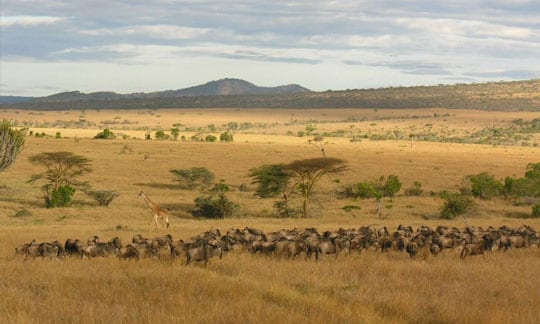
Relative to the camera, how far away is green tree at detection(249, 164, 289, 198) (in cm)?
4100

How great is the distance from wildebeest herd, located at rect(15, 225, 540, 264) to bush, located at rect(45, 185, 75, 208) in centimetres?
1861

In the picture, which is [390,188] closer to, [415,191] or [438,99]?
[415,191]

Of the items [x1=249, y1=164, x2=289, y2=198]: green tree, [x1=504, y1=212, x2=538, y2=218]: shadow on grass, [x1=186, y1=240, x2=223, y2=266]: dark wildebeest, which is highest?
[x1=186, y1=240, x2=223, y2=266]: dark wildebeest

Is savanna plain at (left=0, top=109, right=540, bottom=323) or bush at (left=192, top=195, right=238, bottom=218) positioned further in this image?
bush at (left=192, top=195, right=238, bottom=218)

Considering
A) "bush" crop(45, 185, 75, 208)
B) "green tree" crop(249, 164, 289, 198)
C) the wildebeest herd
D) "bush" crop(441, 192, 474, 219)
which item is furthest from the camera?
"green tree" crop(249, 164, 289, 198)

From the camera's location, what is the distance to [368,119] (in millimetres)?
153875

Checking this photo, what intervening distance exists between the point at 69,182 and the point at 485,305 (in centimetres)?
3482

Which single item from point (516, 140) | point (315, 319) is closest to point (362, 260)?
point (315, 319)

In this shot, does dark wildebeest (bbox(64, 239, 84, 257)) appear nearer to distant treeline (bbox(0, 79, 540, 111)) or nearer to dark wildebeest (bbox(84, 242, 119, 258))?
dark wildebeest (bbox(84, 242, 119, 258))

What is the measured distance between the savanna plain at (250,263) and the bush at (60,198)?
37.5 inches

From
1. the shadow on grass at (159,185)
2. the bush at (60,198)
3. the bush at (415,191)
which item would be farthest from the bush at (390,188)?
the bush at (60,198)

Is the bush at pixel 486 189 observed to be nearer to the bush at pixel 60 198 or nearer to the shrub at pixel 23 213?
the bush at pixel 60 198

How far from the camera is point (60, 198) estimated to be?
37.6 metres

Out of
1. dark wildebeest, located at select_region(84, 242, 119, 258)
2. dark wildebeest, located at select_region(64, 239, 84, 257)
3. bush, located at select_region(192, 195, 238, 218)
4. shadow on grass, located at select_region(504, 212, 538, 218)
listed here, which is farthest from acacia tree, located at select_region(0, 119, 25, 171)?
shadow on grass, located at select_region(504, 212, 538, 218)
